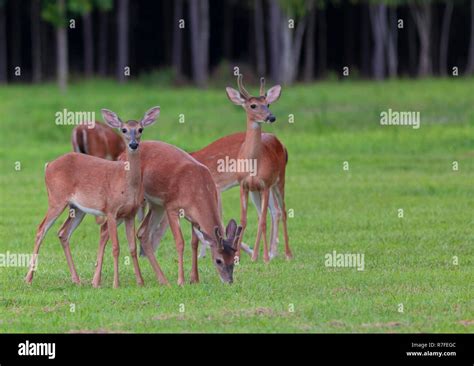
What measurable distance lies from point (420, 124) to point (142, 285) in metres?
17.2

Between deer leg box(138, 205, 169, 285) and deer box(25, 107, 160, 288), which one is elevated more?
deer box(25, 107, 160, 288)

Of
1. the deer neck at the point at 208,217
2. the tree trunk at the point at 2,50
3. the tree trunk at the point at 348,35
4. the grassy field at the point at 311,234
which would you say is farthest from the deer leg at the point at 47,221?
the tree trunk at the point at 348,35

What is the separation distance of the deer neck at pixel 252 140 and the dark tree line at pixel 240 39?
33.9 meters

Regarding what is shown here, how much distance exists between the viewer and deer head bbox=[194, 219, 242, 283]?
1314 cm

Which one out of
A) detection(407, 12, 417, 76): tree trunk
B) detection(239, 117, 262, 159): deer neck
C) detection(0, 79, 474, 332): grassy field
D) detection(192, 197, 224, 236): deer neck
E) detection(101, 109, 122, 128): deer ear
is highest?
detection(101, 109, 122, 128): deer ear

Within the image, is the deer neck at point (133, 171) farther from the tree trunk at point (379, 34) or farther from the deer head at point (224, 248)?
the tree trunk at point (379, 34)

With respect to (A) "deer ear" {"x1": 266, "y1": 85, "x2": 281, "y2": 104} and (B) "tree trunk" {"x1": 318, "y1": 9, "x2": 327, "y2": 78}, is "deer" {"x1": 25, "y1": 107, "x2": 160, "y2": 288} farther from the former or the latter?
(B) "tree trunk" {"x1": 318, "y1": 9, "x2": 327, "y2": 78}

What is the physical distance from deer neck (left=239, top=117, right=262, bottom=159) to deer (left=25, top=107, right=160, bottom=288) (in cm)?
205

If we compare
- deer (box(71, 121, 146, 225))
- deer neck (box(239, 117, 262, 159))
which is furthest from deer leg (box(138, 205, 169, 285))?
deer (box(71, 121, 146, 225))

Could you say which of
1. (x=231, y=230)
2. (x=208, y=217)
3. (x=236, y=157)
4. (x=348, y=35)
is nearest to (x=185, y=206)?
(x=208, y=217)

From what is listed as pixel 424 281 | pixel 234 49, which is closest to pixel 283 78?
pixel 234 49

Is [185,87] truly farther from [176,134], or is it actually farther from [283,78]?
[176,134]
